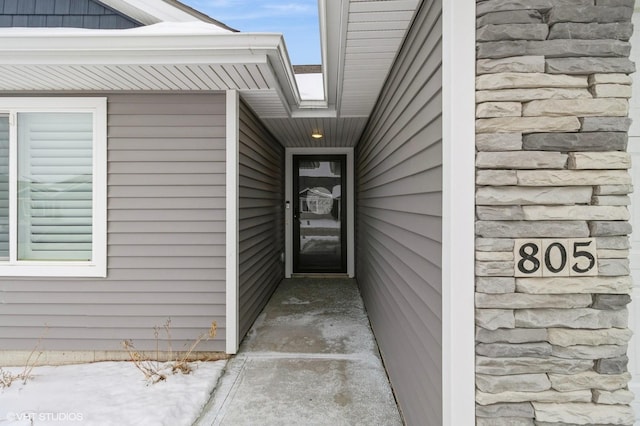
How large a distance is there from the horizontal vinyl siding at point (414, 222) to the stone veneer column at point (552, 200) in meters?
A: 0.21

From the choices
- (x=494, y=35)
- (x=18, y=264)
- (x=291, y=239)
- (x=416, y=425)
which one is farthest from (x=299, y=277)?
(x=494, y=35)

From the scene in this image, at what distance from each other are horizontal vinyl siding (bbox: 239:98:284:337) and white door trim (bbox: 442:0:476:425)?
7.14ft

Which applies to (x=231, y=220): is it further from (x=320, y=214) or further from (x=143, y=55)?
(x=320, y=214)

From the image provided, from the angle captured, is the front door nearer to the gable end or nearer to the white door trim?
the gable end

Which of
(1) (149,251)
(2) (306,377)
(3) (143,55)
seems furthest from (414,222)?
(1) (149,251)

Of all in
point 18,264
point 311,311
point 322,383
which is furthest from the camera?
point 311,311

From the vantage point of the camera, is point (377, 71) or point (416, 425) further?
point (377, 71)

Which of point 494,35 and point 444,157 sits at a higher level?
point 494,35

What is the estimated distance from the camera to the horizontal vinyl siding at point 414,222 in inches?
57.6

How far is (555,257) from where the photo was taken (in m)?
1.23

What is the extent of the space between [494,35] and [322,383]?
7.58 ft

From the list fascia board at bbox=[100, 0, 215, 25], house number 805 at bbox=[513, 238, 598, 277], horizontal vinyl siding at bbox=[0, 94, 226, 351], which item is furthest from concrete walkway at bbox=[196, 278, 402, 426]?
fascia board at bbox=[100, 0, 215, 25]

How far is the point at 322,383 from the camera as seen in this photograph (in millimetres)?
2381

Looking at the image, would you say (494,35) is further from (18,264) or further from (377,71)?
(18,264)
